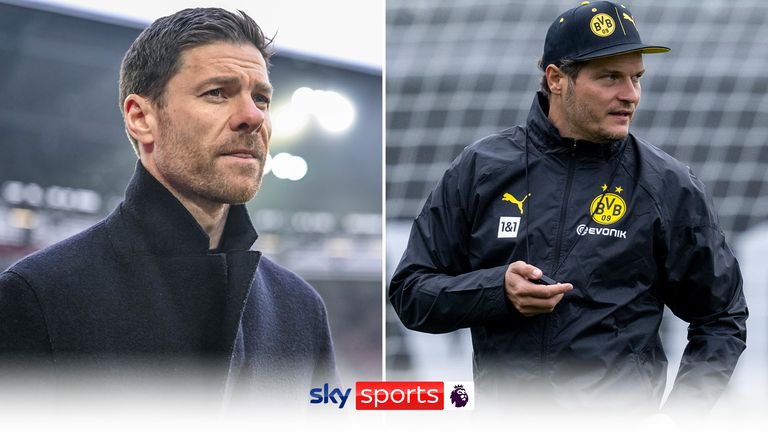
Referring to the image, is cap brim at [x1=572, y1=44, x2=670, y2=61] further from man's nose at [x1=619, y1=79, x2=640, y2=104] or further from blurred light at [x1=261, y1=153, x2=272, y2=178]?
blurred light at [x1=261, y1=153, x2=272, y2=178]

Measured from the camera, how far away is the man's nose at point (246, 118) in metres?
2.31

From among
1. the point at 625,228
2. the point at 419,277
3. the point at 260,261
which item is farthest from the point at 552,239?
the point at 260,261

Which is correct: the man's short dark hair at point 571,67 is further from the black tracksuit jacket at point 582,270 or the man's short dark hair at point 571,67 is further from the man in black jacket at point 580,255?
the black tracksuit jacket at point 582,270

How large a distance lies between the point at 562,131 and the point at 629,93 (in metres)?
0.14

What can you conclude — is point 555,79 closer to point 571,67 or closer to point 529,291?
point 571,67

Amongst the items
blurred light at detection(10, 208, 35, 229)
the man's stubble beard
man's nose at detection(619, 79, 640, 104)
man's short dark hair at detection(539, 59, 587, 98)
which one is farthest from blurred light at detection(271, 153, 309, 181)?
man's nose at detection(619, 79, 640, 104)

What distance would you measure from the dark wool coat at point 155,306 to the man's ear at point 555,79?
749mm

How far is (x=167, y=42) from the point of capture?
230 cm

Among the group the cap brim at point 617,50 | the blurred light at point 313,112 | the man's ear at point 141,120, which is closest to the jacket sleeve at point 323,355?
the blurred light at point 313,112

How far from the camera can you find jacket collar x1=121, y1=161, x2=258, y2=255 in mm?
2252

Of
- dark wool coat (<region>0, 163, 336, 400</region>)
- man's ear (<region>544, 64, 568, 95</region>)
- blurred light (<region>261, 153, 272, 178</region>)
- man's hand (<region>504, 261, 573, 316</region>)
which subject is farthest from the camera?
blurred light (<region>261, 153, 272, 178</region>)

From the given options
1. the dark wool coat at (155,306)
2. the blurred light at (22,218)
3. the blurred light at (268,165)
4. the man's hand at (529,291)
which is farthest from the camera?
the blurred light at (268,165)

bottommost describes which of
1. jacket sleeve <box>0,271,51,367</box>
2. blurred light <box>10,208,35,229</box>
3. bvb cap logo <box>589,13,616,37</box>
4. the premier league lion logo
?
the premier league lion logo

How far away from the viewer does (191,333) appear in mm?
2322
